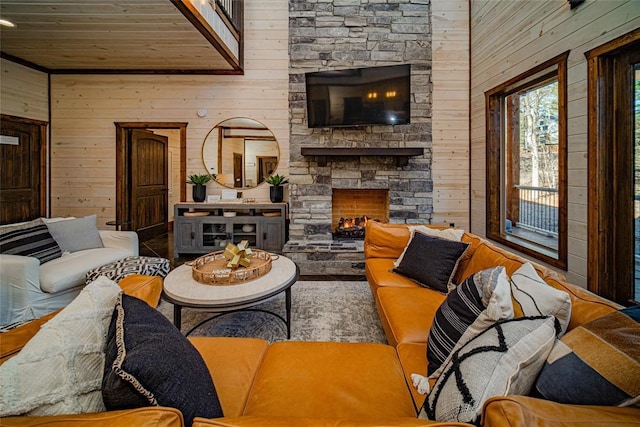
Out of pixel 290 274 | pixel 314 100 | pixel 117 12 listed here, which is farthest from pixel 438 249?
pixel 117 12

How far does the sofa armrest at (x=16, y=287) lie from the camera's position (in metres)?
2.32

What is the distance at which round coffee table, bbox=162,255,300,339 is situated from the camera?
1.92m

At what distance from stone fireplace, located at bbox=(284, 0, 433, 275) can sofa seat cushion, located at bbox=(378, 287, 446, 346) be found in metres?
2.32

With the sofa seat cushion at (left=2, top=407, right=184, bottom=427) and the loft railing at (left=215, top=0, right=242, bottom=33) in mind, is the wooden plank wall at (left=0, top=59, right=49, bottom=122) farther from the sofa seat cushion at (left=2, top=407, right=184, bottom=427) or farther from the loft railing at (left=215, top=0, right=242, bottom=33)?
the sofa seat cushion at (left=2, top=407, right=184, bottom=427)

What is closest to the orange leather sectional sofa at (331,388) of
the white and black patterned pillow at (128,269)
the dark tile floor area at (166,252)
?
the white and black patterned pillow at (128,269)

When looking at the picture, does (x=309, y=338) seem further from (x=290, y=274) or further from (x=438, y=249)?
(x=438, y=249)

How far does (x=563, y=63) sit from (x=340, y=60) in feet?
8.76

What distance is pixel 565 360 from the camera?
2.72ft

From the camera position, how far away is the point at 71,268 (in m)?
2.65

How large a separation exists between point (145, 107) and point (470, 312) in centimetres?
516

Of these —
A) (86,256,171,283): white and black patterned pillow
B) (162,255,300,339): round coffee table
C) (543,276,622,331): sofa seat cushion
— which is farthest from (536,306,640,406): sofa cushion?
(86,256,171,283): white and black patterned pillow

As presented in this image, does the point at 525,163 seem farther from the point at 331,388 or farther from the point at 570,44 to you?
the point at 331,388

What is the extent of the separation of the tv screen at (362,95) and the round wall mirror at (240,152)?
3.35ft

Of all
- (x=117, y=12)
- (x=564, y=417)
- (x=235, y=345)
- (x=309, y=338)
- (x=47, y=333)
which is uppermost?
(x=117, y=12)
